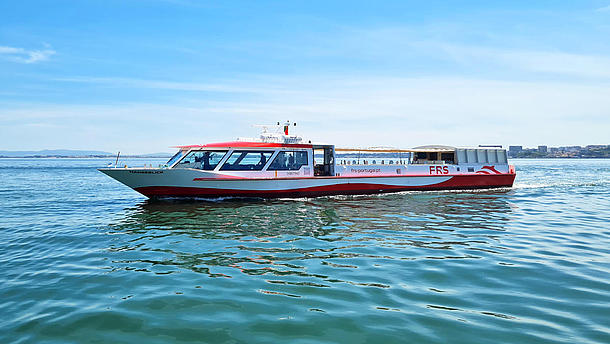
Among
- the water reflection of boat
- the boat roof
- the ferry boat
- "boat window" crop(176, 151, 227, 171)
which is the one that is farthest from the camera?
the boat roof

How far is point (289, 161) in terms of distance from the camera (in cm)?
1775

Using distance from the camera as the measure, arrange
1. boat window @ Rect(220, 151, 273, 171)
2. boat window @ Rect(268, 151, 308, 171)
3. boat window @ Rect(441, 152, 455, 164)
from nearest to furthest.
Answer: boat window @ Rect(220, 151, 273, 171) < boat window @ Rect(268, 151, 308, 171) < boat window @ Rect(441, 152, 455, 164)

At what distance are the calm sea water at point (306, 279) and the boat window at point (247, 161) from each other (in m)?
4.44

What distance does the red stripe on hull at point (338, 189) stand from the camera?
15.8 m

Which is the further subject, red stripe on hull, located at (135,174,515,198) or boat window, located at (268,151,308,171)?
boat window, located at (268,151,308,171)

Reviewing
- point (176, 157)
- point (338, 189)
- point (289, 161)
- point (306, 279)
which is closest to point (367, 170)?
point (338, 189)

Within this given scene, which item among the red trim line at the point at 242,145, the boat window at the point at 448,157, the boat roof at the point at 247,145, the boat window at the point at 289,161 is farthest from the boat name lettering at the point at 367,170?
the boat window at the point at 448,157

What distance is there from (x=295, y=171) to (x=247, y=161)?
2497 mm

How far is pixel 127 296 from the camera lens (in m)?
5.55

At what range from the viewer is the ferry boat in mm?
15742

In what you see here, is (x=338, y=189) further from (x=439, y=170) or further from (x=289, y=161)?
(x=439, y=170)

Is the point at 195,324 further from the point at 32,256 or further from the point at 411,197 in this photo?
the point at 411,197

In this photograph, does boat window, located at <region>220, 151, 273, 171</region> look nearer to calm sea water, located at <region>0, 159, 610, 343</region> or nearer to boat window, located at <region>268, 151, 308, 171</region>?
boat window, located at <region>268, 151, 308, 171</region>

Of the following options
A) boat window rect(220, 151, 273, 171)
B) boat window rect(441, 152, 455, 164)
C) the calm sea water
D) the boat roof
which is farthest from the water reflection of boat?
boat window rect(441, 152, 455, 164)
